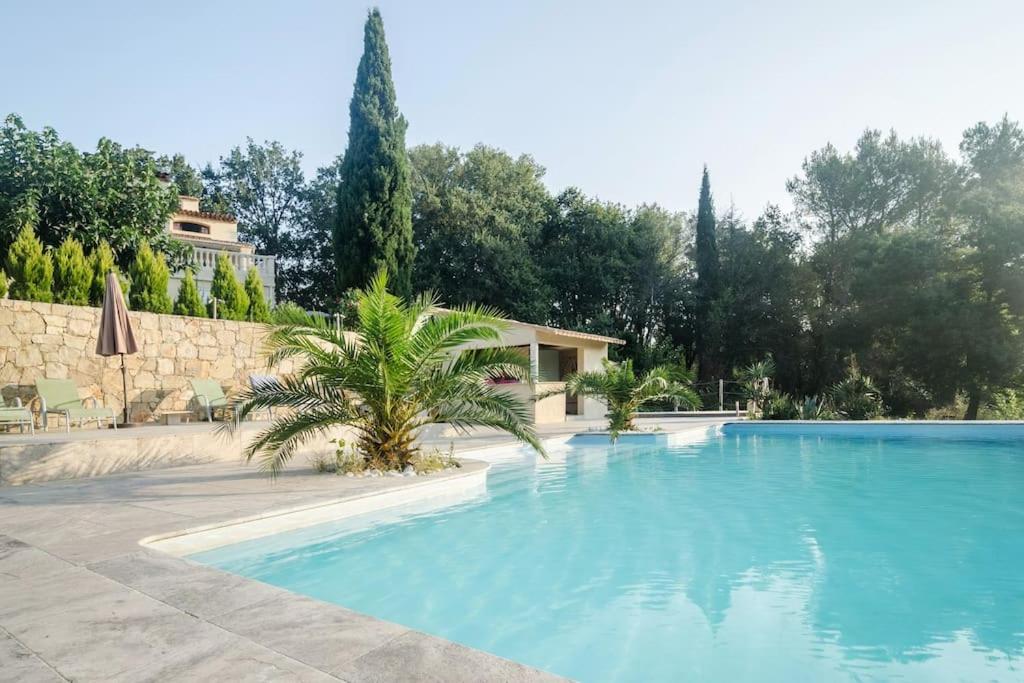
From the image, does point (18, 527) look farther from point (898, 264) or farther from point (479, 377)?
point (898, 264)

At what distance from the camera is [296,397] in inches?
323

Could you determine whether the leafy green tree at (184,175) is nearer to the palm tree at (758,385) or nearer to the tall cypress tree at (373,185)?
the tall cypress tree at (373,185)

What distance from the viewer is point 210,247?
25.0 meters

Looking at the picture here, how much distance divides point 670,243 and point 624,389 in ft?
62.9

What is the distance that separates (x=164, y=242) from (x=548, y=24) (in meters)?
13.8

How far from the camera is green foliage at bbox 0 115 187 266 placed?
62.0ft

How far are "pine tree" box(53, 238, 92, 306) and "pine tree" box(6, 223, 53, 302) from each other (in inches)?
13.3

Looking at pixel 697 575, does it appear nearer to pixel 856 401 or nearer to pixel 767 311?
pixel 856 401

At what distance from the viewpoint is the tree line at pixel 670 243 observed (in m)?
21.7

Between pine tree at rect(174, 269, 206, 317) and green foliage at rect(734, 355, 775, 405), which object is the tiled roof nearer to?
pine tree at rect(174, 269, 206, 317)

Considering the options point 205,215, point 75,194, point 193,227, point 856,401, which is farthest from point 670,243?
point 75,194

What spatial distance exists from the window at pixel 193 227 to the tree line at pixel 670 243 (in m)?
3.00

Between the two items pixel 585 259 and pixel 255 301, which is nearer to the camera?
pixel 255 301

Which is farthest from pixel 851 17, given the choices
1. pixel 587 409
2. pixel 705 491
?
pixel 587 409
